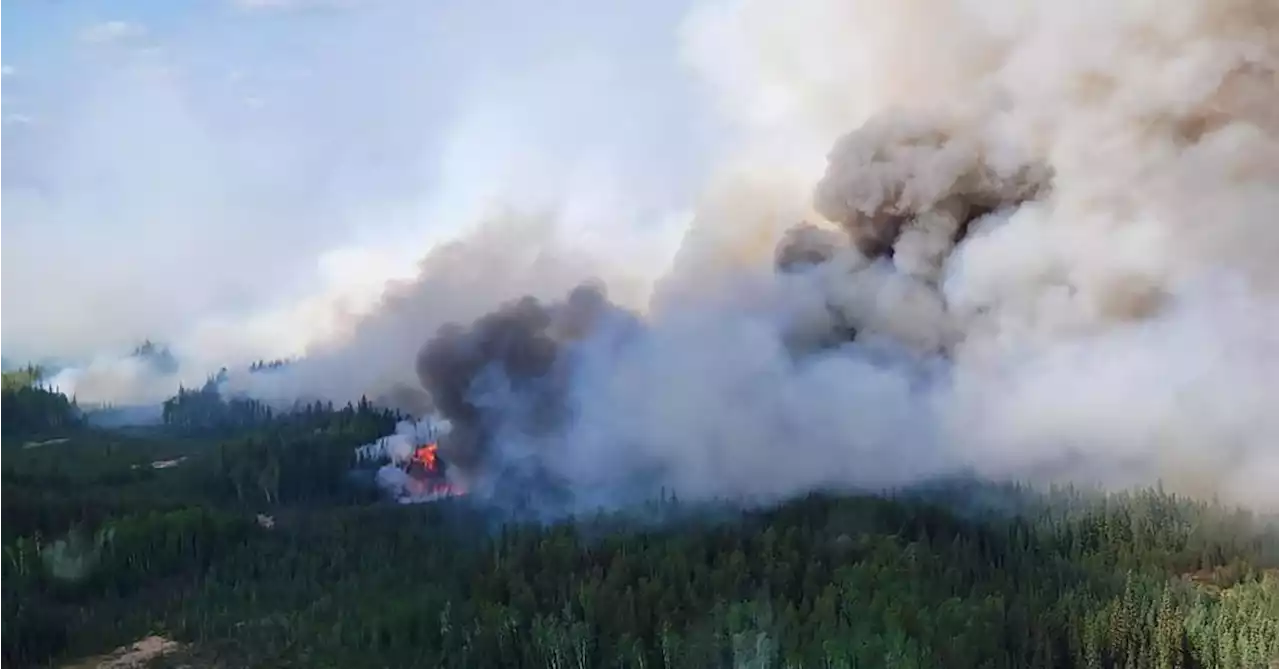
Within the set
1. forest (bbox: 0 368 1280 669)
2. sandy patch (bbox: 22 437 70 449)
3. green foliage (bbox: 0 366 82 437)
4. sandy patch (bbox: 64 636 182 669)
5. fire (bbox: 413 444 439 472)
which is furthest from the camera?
green foliage (bbox: 0 366 82 437)

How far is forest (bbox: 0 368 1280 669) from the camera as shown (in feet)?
175

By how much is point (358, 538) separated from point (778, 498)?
78.8 ft

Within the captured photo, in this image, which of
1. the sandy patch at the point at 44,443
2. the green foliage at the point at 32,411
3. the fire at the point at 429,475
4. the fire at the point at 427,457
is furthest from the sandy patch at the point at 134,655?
the green foliage at the point at 32,411

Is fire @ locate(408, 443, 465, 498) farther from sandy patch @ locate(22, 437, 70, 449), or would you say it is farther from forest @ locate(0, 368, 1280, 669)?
sandy patch @ locate(22, 437, 70, 449)

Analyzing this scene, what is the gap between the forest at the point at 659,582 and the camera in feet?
175

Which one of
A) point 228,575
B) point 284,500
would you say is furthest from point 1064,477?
point 284,500

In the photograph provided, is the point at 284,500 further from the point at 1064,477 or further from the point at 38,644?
the point at 1064,477

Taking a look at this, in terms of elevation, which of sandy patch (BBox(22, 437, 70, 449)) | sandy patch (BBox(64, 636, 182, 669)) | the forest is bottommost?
sandy patch (BBox(64, 636, 182, 669))

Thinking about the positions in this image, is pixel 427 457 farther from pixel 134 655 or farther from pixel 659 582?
pixel 659 582

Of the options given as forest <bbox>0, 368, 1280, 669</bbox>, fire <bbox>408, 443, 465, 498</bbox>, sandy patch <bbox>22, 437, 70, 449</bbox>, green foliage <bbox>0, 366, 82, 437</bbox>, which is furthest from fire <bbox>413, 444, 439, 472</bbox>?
green foliage <bbox>0, 366, 82, 437</bbox>

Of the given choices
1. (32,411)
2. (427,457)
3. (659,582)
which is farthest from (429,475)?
(32,411)

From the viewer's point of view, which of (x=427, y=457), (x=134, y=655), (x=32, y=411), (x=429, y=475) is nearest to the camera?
(x=134, y=655)

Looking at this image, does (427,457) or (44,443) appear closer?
(427,457)

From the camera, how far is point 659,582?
5975 centimetres
